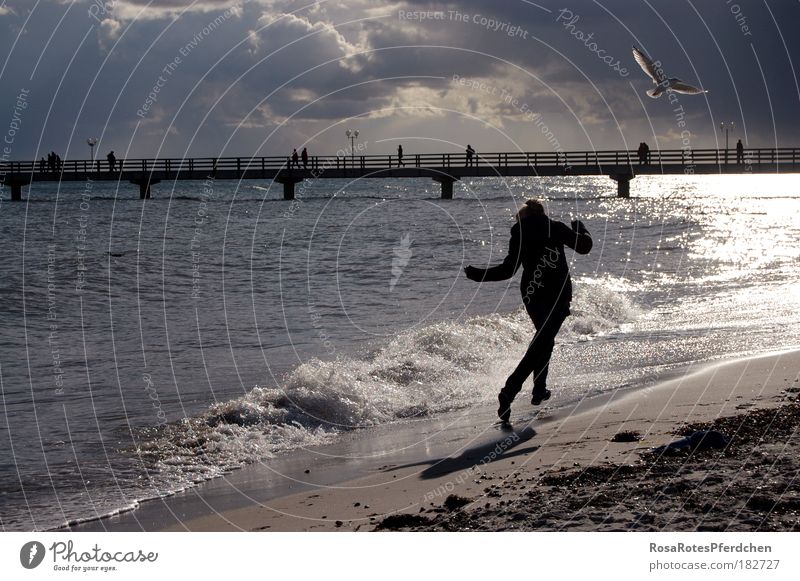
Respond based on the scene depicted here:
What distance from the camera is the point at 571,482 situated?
6.71m

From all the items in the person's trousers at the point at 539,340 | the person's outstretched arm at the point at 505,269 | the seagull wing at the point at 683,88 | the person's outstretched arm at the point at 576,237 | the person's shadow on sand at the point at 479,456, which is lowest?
the person's shadow on sand at the point at 479,456

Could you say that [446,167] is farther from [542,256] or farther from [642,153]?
[542,256]

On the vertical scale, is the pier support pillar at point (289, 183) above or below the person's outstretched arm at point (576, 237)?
below

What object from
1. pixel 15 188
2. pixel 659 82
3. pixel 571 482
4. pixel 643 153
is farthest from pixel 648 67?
pixel 15 188

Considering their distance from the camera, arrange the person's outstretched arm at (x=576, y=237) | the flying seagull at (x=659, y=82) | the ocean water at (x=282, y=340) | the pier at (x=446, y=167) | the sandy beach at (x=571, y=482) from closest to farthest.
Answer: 1. the sandy beach at (x=571, y=482)
2. the person's outstretched arm at (x=576, y=237)
3. the ocean water at (x=282, y=340)
4. the flying seagull at (x=659, y=82)
5. the pier at (x=446, y=167)

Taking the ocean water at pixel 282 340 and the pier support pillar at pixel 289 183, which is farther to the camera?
the pier support pillar at pixel 289 183

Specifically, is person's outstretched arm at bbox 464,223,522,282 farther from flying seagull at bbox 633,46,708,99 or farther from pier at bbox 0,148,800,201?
pier at bbox 0,148,800,201

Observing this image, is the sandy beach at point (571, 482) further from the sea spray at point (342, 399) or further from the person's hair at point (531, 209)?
the person's hair at point (531, 209)

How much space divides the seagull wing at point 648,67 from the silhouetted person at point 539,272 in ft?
13.3

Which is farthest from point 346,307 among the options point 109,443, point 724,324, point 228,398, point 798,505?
point 798,505

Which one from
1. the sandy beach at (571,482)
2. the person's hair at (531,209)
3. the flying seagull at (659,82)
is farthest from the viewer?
the flying seagull at (659,82)

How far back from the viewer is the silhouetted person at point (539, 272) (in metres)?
9.34

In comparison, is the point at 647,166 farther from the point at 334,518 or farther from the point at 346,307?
the point at 334,518

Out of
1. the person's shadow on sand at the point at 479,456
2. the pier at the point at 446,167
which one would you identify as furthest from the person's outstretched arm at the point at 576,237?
the pier at the point at 446,167
